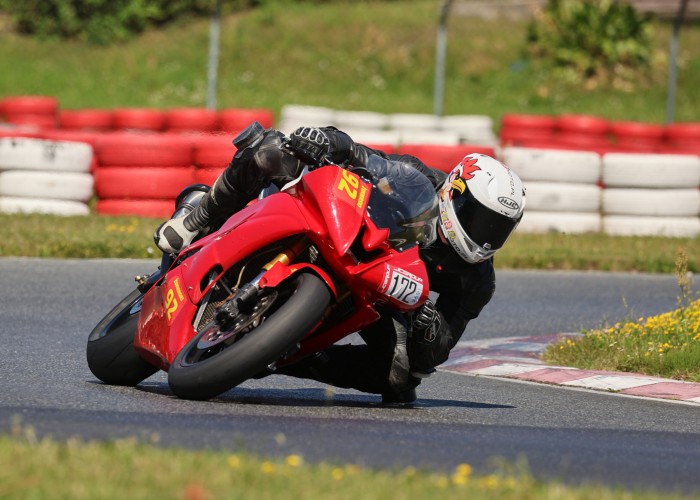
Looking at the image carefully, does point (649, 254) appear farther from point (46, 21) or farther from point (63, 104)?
point (46, 21)

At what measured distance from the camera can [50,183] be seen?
538 inches

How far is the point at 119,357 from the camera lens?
20.6ft

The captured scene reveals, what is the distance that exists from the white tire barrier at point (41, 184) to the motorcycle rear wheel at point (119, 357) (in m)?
7.44

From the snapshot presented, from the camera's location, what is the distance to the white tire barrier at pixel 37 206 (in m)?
13.6

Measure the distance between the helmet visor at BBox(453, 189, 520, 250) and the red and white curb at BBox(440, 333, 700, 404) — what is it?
1990 millimetres

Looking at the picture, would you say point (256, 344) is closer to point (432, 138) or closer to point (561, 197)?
point (561, 197)

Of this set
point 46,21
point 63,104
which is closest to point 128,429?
point 63,104

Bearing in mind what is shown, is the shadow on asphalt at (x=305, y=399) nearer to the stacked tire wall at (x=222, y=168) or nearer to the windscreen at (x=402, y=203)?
the windscreen at (x=402, y=203)

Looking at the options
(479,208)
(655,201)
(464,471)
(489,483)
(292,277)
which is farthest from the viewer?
(655,201)

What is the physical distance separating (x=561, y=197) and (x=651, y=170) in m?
1.01

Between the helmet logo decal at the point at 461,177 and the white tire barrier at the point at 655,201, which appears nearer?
A: the helmet logo decal at the point at 461,177

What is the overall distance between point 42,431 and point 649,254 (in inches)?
396

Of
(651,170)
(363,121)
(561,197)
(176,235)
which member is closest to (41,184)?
(561,197)

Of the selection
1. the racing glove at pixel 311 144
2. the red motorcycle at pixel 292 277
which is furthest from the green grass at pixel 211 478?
the racing glove at pixel 311 144
